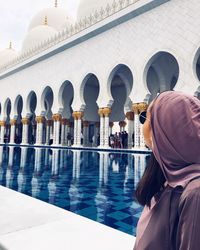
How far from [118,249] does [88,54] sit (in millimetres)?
11977

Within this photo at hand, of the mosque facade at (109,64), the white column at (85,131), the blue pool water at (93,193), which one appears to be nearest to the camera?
the blue pool water at (93,193)

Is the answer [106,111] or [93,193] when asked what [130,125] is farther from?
[93,193]

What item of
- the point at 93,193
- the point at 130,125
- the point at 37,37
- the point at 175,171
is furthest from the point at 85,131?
the point at 175,171

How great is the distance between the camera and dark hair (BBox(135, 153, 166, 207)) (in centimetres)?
70

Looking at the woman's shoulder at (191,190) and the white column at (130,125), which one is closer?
the woman's shoulder at (191,190)

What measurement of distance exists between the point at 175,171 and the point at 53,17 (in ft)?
79.0

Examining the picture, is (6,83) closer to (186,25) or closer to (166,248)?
(186,25)

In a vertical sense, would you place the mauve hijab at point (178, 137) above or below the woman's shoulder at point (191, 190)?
above

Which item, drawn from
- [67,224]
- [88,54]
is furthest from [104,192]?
[88,54]

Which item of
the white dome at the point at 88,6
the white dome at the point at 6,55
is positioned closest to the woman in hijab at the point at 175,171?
the white dome at the point at 88,6

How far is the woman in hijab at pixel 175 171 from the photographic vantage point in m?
0.51

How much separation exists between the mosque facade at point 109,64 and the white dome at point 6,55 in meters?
6.24

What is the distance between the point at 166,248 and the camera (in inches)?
22.4

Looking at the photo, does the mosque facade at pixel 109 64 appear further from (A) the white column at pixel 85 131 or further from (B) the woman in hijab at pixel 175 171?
(B) the woman in hijab at pixel 175 171
